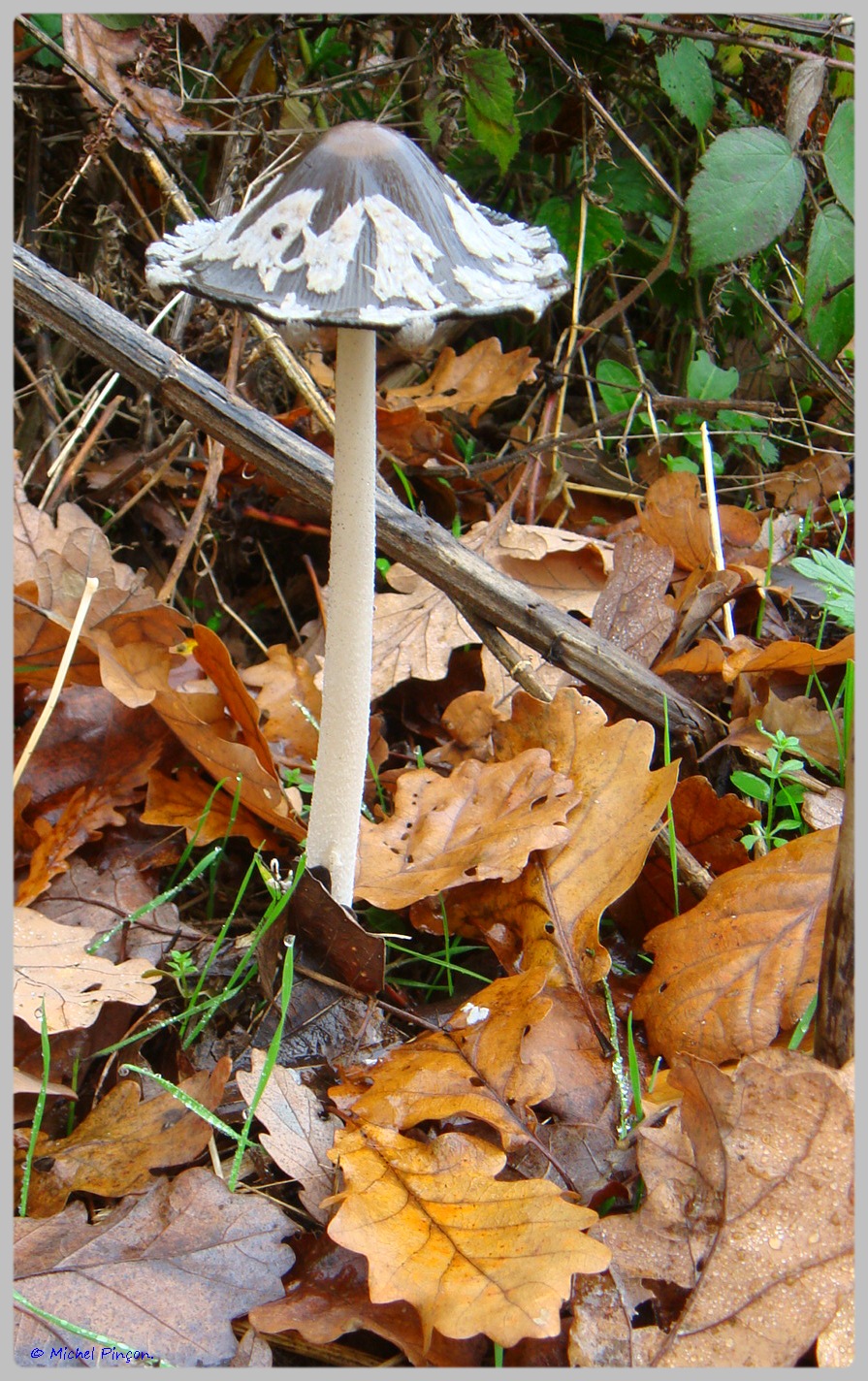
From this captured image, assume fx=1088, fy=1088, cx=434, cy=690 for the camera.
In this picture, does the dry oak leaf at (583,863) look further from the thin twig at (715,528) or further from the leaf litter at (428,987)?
→ the thin twig at (715,528)

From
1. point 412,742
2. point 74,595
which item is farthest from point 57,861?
point 412,742

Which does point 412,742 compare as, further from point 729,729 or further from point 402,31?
point 402,31

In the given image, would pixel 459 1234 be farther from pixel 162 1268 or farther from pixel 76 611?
pixel 76 611

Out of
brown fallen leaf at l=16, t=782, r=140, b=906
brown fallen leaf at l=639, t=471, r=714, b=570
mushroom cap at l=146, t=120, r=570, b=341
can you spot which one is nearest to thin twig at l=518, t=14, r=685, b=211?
brown fallen leaf at l=639, t=471, r=714, b=570

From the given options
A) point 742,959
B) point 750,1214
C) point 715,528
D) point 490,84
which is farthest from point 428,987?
point 490,84

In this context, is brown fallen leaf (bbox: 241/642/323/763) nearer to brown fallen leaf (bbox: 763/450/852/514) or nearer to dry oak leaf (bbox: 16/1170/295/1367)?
dry oak leaf (bbox: 16/1170/295/1367)

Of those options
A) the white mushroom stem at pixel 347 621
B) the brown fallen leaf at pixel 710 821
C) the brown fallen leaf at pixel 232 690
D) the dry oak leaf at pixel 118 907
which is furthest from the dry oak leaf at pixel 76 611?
the brown fallen leaf at pixel 710 821
